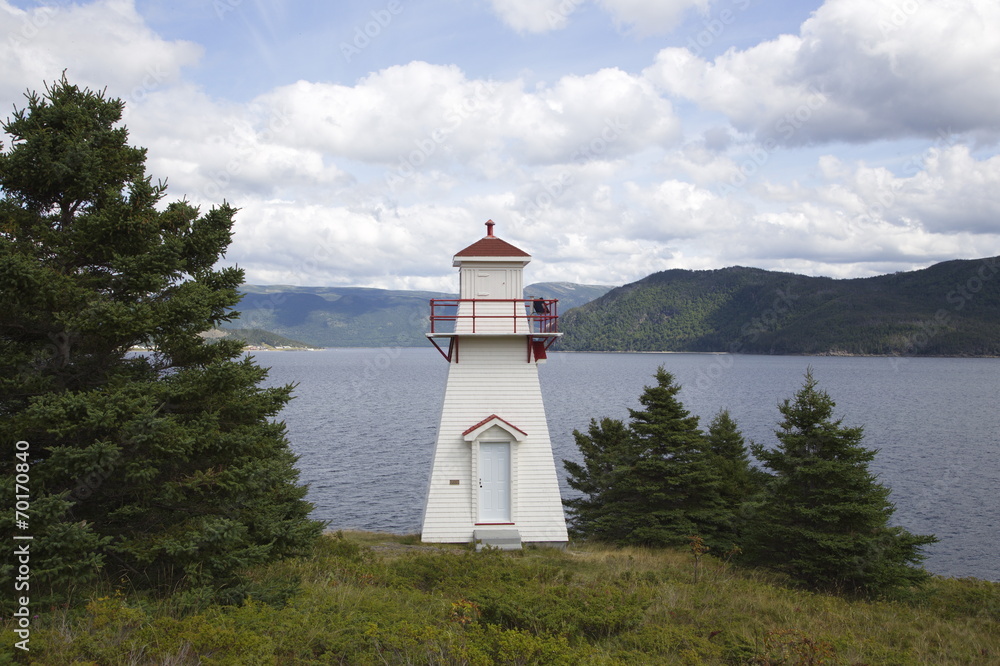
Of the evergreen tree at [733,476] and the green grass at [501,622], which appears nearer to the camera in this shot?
the green grass at [501,622]

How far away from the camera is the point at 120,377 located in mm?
8352

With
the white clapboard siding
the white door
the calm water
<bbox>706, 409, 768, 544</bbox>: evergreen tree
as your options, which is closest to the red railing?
the white clapboard siding

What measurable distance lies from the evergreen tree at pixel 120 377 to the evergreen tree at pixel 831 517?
34.6 feet

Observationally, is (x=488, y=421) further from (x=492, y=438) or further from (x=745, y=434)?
(x=745, y=434)

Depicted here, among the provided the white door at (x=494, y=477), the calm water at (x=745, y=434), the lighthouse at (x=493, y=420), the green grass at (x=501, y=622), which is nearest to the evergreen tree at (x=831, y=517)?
the green grass at (x=501, y=622)

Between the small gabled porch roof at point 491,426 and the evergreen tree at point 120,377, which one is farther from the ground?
the evergreen tree at point 120,377

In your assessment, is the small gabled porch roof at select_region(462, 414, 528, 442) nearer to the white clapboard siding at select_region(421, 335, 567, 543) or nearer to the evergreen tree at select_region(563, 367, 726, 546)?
the white clapboard siding at select_region(421, 335, 567, 543)

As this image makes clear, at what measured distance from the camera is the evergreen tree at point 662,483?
57.2 ft

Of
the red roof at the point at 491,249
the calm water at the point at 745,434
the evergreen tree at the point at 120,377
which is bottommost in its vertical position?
the calm water at the point at 745,434

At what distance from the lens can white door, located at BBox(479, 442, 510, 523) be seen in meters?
16.8

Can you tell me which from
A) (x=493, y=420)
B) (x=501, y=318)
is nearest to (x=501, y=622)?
(x=493, y=420)

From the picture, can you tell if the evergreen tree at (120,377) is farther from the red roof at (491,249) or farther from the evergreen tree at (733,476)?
the evergreen tree at (733,476)

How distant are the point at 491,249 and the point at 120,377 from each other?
10.1 metres

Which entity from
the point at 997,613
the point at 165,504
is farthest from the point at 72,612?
the point at 997,613
